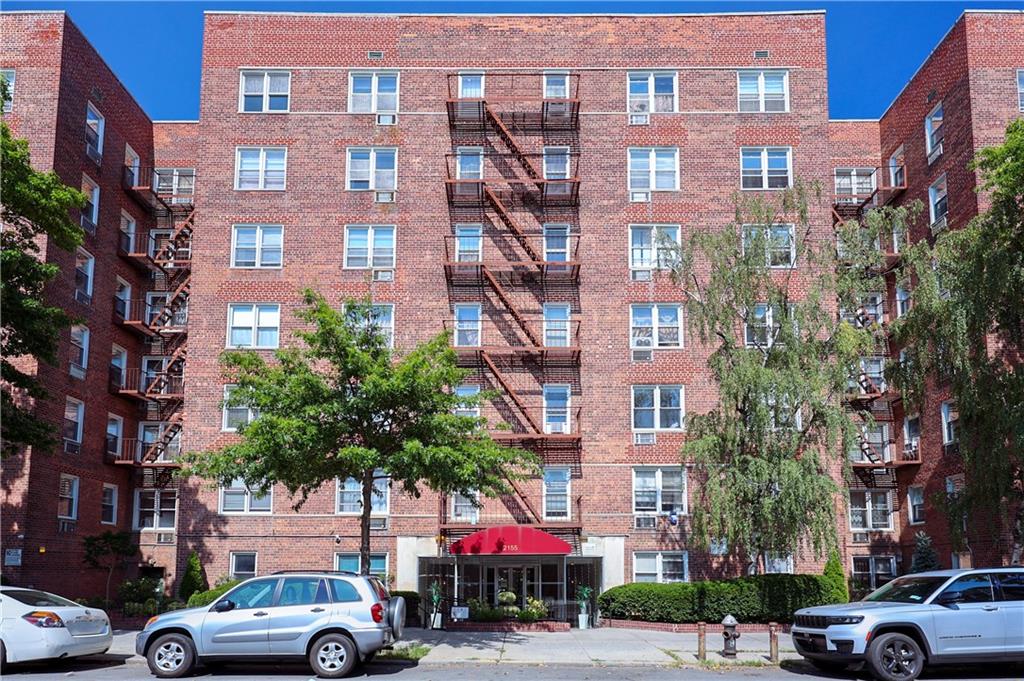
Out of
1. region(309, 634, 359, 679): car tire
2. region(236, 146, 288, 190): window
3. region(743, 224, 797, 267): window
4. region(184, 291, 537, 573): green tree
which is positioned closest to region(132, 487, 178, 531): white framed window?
region(236, 146, 288, 190): window

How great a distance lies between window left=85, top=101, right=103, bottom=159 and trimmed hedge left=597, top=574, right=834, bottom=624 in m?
23.9

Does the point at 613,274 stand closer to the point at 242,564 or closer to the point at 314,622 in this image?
the point at 242,564

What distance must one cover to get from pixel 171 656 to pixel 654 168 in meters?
23.6

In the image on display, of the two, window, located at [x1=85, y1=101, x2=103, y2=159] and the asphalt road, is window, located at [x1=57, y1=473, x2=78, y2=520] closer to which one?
window, located at [x1=85, y1=101, x2=103, y2=159]

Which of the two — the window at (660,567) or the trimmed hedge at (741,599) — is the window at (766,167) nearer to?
the window at (660,567)

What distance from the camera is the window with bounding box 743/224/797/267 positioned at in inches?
991

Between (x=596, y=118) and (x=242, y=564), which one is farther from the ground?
(x=596, y=118)

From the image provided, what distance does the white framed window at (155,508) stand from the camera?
3556cm

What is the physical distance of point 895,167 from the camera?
36.5 m

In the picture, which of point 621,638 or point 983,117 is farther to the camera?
point 983,117

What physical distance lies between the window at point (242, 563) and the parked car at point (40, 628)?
1460cm

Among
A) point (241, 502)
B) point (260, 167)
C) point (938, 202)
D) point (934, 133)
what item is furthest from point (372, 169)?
point (934, 133)

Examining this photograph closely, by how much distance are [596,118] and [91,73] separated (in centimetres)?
1774

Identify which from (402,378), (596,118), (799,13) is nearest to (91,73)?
(596,118)
